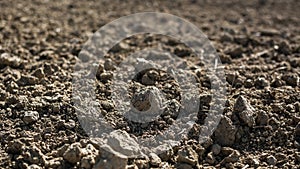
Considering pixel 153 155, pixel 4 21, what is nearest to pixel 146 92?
pixel 153 155

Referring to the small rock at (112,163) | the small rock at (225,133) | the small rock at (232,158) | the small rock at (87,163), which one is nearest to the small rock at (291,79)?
the small rock at (225,133)

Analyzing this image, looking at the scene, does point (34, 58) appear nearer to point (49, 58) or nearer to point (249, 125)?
point (49, 58)

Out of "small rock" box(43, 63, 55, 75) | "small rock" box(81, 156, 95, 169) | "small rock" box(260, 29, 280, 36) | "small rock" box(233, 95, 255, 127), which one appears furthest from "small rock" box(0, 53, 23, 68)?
"small rock" box(260, 29, 280, 36)

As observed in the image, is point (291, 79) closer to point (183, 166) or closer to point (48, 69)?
point (183, 166)

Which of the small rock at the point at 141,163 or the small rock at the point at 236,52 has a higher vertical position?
the small rock at the point at 236,52

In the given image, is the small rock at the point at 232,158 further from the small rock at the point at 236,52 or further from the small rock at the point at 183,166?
the small rock at the point at 236,52

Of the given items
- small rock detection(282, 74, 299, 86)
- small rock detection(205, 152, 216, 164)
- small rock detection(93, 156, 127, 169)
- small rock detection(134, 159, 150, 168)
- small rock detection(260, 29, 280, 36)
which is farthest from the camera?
small rock detection(260, 29, 280, 36)

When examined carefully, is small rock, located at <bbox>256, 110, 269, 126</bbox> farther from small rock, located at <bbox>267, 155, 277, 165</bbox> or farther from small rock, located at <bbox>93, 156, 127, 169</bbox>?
small rock, located at <bbox>93, 156, 127, 169</bbox>

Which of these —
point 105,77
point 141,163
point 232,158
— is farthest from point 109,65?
point 232,158
